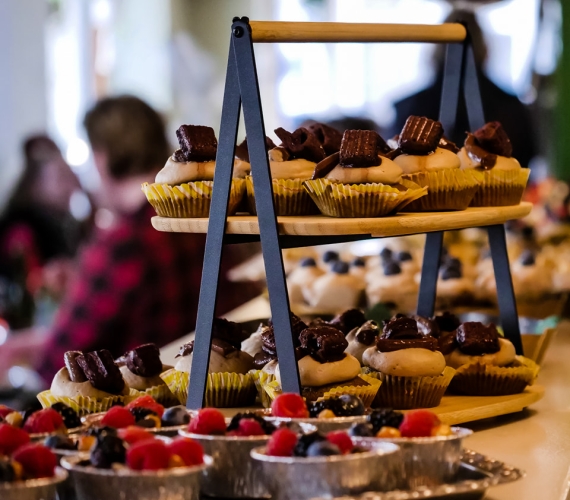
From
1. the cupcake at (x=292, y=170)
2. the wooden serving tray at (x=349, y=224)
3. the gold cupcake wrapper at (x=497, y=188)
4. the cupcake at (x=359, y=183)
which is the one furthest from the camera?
the gold cupcake wrapper at (x=497, y=188)

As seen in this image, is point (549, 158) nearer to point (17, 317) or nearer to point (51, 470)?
point (17, 317)

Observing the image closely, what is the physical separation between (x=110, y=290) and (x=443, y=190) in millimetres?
2253

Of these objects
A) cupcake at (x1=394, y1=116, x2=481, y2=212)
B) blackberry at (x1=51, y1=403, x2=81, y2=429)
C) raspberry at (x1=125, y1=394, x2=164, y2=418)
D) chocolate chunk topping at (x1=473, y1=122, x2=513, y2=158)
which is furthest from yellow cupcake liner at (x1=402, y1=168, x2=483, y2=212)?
blackberry at (x1=51, y1=403, x2=81, y2=429)

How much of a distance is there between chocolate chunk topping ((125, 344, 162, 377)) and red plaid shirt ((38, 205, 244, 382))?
1.99m

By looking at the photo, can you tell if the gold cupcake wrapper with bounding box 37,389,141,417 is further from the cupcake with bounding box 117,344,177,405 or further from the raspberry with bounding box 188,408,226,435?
the raspberry with bounding box 188,408,226,435

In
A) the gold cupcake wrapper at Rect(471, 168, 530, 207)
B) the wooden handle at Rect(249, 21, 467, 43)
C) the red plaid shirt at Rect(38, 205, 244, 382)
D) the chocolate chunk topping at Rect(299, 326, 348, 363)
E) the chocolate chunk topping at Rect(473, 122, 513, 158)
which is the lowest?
the red plaid shirt at Rect(38, 205, 244, 382)

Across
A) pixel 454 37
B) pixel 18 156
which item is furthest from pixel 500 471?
pixel 18 156

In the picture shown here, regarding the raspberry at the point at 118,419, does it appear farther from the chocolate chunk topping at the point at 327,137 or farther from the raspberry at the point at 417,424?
the chocolate chunk topping at the point at 327,137

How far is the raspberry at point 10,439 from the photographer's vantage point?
1.34 meters

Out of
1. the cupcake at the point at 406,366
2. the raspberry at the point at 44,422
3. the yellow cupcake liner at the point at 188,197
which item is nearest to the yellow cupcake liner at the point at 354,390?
the cupcake at the point at 406,366

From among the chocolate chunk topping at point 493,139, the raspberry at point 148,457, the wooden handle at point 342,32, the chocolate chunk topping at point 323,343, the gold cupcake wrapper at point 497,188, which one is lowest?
the raspberry at point 148,457

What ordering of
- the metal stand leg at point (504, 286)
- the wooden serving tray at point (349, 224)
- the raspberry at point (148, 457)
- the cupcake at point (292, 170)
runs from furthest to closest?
1. the metal stand leg at point (504, 286)
2. the cupcake at point (292, 170)
3. the wooden serving tray at point (349, 224)
4. the raspberry at point (148, 457)

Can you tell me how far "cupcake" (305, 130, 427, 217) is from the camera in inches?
71.6

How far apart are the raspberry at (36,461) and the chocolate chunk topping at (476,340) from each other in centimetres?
112
